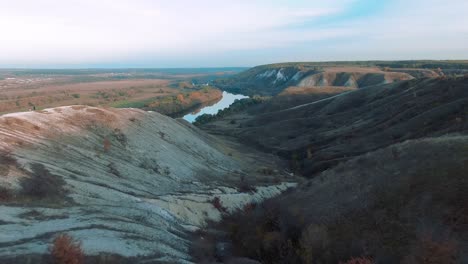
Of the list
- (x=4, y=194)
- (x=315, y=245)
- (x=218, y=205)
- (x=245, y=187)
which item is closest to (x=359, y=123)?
(x=245, y=187)

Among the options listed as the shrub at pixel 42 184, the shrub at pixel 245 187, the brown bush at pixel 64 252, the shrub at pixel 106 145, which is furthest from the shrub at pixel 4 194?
the shrub at pixel 245 187

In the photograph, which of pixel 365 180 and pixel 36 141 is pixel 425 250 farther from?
pixel 36 141

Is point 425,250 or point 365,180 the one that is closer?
point 425,250

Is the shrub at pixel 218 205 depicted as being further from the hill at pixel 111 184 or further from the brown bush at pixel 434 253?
the brown bush at pixel 434 253

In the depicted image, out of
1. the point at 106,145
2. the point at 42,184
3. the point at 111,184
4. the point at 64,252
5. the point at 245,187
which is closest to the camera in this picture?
the point at 64,252

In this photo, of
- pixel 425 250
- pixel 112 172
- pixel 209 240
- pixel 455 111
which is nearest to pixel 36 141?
pixel 112 172

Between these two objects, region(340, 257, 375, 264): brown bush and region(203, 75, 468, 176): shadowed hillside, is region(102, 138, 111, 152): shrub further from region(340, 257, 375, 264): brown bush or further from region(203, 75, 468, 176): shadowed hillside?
region(203, 75, 468, 176): shadowed hillside

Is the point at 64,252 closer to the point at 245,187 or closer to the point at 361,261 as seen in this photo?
the point at 361,261

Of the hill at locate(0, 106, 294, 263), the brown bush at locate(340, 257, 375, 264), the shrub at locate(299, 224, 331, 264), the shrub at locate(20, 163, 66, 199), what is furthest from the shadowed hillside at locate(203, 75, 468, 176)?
the shrub at locate(20, 163, 66, 199)

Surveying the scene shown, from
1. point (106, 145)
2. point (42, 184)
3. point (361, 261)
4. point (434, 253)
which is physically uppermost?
point (42, 184)
